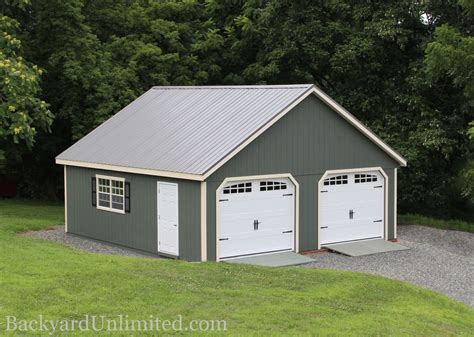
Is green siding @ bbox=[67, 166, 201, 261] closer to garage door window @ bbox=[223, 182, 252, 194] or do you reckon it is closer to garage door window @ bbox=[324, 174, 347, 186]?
garage door window @ bbox=[223, 182, 252, 194]

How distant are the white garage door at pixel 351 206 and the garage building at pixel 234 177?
0.10 ft

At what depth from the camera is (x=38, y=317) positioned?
1117cm

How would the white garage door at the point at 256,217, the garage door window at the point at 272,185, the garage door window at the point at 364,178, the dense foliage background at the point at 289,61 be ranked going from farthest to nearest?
the dense foliage background at the point at 289,61
the garage door window at the point at 364,178
the garage door window at the point at 272,185
the white garage door at the point at 256,217

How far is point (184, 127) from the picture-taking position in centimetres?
2120

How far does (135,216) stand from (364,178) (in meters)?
6.75

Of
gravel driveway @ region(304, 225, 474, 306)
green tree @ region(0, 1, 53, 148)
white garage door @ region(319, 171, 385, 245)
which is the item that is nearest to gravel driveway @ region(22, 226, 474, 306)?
gravel driveway @ region(304, 225, 474, 306)

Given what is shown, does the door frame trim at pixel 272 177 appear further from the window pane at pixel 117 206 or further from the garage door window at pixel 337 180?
the window pane at pixel 117 206

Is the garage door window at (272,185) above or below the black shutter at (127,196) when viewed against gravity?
above

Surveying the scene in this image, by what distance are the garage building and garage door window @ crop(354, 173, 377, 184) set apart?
0.03m

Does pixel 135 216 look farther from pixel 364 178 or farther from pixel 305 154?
pixel 364 178

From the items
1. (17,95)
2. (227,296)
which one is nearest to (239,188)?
(227,296)

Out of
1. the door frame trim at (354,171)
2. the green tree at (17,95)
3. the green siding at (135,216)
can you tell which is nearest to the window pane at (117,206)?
the green siding at (135,216)

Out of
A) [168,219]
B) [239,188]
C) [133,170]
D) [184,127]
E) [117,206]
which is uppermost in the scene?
[184,127]

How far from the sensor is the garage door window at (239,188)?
62.5 feet
